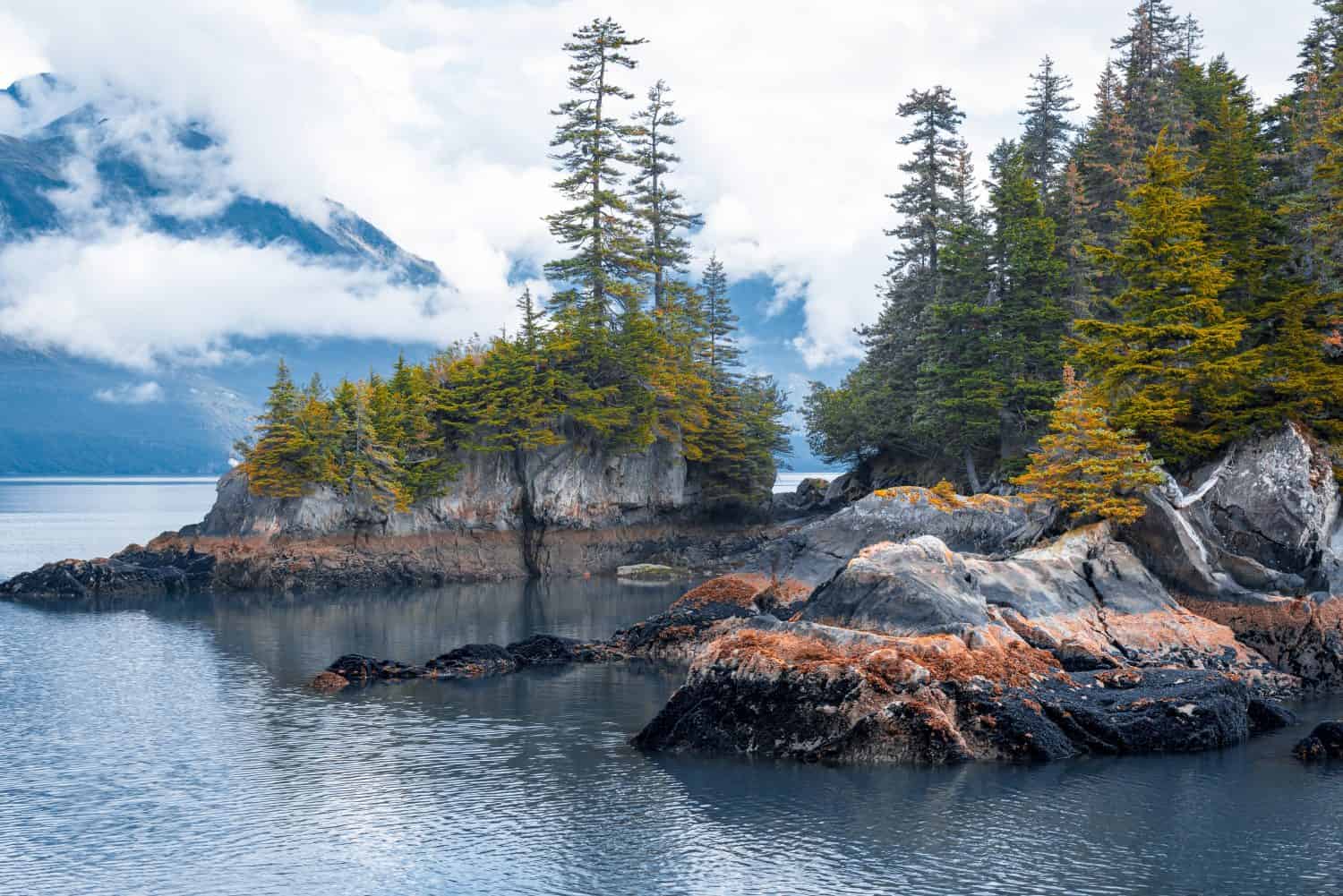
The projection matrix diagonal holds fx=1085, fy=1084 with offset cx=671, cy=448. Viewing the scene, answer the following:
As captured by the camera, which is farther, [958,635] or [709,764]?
[958,635]

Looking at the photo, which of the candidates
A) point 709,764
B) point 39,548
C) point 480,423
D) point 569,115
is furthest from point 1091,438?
point 39,548

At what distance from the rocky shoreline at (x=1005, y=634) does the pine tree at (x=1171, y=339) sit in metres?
1.94

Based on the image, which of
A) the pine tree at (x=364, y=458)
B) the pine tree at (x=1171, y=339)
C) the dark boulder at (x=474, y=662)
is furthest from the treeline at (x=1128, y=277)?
the pine tree at (x=364, y=458)

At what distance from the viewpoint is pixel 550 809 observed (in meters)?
22.7

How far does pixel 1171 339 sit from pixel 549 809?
29.8m

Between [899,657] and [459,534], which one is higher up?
[459,534]

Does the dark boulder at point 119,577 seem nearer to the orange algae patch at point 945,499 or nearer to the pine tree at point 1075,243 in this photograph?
the orange algae patch at point 945,499

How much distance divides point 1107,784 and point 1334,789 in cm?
448

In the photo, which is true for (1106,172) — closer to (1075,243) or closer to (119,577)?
(1075,243)

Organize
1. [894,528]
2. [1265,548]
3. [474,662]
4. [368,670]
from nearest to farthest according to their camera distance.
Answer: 1. [1265,548]
2. [368,670]
3. [474,662]
4. [894,528]

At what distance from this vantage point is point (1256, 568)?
34719 mm

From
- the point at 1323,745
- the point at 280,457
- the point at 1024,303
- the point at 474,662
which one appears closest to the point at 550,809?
the point at 474,662

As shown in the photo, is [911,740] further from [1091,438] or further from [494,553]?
[494,553]

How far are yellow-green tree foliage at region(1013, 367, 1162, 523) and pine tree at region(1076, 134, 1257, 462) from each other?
268 cm
